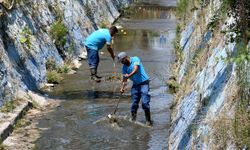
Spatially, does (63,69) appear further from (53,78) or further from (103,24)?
(103,24)

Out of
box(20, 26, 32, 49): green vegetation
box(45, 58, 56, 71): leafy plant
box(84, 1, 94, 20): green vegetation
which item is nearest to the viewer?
box(20, 26, 32, 49): green vegetation

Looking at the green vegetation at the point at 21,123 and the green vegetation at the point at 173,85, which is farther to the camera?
the green vegetation at the point at 173,85

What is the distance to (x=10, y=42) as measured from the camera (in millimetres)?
12797

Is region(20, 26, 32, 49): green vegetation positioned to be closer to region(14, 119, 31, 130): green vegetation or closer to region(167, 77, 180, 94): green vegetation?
region(14, 119, 31, 130): green vegetation

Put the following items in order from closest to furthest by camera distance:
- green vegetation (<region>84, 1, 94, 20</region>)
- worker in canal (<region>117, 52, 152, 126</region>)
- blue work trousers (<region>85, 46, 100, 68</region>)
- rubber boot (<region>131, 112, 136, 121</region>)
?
worker in canal (<region>117, 52, 152, 126</region>) < rubber boot (<region>131, 112, 136, 121</region>) < blue work trousers (<region>85, 46, 100, 68</region>) < green vegetation (<region>84, 1, 94, 20</region>)

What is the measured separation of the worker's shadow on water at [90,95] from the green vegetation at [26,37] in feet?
5.70

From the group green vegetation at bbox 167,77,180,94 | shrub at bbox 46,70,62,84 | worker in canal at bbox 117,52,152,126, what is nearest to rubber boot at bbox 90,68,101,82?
shrub at bbox 46,70,62,84

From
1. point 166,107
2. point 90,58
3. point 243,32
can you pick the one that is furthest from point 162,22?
point 243,32

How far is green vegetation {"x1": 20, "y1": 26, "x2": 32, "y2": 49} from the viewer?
44.6 ft

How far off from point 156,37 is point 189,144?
52.1 feet

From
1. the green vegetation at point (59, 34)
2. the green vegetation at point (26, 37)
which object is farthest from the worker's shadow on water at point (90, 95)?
the green vegetation at point (59, 34)

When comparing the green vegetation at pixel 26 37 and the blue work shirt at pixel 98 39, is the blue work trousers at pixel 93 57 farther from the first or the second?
the green vegetation at pixel 26 37

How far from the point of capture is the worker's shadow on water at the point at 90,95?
12.8 metres

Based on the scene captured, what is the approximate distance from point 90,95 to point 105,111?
1.64 meters
